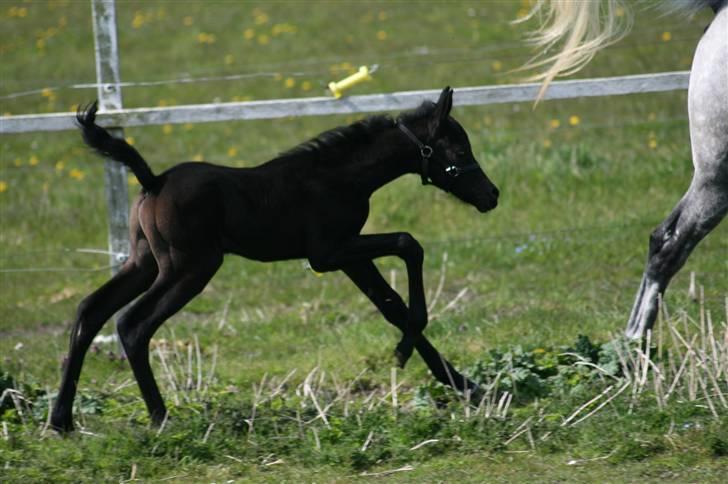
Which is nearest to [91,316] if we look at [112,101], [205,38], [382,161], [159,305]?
[159,305]

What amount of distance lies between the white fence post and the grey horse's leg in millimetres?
3119

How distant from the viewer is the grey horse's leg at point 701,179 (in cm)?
524

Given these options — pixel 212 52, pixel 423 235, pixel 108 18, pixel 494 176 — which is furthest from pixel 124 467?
pixel 212 52

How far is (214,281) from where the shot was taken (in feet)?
28.5

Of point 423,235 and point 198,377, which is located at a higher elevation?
point 423,235

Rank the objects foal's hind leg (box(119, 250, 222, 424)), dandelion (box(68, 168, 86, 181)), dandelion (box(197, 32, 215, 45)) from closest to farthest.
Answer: foal's hind leg (box(119, 250, 222, 424)) → dandelion (box(68, 168, 86, 181)) → dandelion (box(197, 32, 215, 45))

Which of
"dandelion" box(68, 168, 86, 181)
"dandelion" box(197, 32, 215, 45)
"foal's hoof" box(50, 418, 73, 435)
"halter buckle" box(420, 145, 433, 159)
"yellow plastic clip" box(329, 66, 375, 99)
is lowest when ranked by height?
"foal's hoof" box(50, 418, 73, 435)

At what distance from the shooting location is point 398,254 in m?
5.09

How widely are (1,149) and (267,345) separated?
21.8ft

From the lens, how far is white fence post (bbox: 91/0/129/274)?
22.4ft

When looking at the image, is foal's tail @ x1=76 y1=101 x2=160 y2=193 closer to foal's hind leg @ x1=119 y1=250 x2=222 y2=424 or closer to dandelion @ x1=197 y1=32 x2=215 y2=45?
foal's hind leg @ x1=119 y1=250 x2=222 y2=424

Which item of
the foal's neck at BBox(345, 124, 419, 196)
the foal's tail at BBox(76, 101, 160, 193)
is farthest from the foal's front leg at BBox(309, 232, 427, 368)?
the foal's tail at BBox(76, 101, 160, 193)

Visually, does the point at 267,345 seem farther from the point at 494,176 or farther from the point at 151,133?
the point at 151,133

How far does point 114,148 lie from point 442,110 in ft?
4.96
